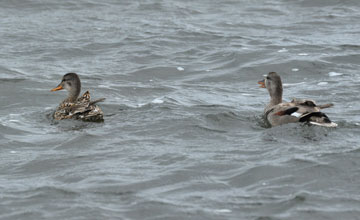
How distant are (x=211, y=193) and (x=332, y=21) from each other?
14814 mm

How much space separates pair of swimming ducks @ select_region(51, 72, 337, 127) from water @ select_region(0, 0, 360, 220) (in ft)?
0.61

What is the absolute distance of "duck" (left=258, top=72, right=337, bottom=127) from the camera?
37.9ft

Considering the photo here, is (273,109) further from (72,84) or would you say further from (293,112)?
(72,84)

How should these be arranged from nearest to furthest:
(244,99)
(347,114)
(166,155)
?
(166,155) → (347,114) → (244,99)

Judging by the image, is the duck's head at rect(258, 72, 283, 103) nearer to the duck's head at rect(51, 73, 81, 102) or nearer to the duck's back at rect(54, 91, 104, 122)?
the duck's back at rect(54, 91, 104, 122)

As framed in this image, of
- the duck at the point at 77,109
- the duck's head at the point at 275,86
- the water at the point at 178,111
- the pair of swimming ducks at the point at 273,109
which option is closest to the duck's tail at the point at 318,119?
the pair of swimming ducks at the point at 273,109

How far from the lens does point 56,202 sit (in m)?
8.69

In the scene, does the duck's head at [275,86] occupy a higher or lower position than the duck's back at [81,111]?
higher

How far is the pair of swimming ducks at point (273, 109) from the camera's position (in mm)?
11664

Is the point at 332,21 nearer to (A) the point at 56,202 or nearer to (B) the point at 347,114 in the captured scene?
(B) the point at 347,114

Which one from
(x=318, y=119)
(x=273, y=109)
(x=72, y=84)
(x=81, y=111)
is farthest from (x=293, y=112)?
(x=72, y=84)

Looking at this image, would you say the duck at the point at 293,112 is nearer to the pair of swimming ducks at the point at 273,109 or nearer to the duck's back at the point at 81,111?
the pair of swimming ducks at the point at 273,109

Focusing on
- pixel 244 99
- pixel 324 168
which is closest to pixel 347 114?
pixel 244 99

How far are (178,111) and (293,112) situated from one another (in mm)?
2251
